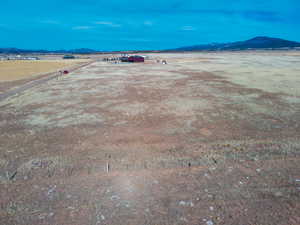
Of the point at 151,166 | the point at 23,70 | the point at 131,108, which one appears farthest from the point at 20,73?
the point at 151,166

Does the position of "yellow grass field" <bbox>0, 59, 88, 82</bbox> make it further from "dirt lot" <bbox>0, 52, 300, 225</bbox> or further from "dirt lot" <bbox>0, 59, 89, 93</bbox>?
"dirt lot" <bbox>0, 52, 300, 225</bbox>

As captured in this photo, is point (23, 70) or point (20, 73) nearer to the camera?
point (20, 73)

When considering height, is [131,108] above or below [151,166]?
above

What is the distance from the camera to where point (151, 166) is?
12.1 feet

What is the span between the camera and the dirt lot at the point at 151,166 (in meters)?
2.63

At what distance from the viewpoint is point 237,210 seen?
2.63 metres

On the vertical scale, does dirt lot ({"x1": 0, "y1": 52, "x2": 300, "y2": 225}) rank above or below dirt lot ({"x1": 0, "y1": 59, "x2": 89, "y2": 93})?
below

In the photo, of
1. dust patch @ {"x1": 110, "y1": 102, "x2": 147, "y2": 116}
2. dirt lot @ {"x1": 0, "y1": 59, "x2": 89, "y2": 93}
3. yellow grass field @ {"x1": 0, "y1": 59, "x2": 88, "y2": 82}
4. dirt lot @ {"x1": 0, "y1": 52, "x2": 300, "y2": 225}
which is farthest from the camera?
yellow grass field @ {"x1": 0, "y1": 59, "x2": 88, "y2": 82}

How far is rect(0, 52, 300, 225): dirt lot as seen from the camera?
8.63ft

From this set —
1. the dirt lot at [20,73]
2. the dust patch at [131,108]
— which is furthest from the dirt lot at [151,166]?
the dirt lot at [20,73]

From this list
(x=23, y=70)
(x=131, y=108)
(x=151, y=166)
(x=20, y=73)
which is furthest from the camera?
(x=23, y=70)

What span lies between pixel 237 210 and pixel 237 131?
9.80 ft

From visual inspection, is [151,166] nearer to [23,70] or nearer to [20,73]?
[20,73]

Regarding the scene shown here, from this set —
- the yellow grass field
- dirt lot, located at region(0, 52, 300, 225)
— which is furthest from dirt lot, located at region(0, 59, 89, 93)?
dirt lot, located at region(0, 52, 300, 225)
